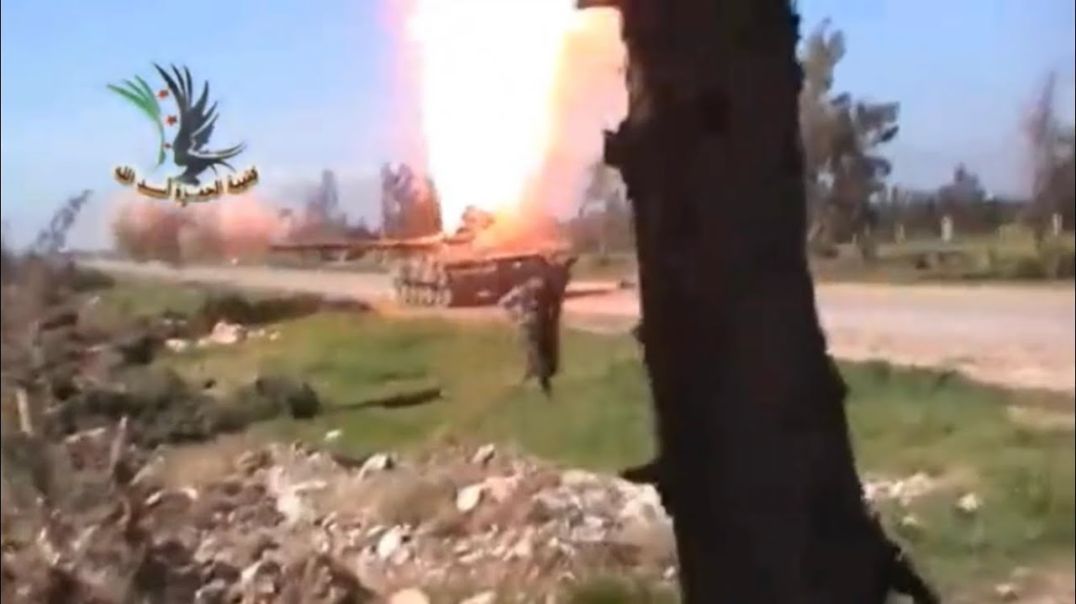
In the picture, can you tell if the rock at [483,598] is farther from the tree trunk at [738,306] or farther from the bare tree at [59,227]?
the bare tree at [59,227]

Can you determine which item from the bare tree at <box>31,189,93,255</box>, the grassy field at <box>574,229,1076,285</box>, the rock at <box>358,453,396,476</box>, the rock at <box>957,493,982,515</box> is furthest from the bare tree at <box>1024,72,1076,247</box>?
the bare tree at <box>31,189,93,255</box>

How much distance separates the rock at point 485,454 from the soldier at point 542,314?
0.04 m

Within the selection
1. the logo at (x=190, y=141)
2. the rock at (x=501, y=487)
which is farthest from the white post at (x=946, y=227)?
the logo at (x=190, y=141)

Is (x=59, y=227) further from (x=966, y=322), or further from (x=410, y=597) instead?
(x=966, y=322)

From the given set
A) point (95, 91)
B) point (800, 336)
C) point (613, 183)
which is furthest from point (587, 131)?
point (95, 91)

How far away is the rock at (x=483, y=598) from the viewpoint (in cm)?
80

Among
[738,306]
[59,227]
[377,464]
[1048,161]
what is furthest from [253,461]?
[1048,161]

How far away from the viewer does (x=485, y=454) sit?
82 cm

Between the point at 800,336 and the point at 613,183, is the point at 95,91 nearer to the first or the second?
the point at 613,183

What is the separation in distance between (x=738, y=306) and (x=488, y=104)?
19 cm

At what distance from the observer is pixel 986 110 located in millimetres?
825

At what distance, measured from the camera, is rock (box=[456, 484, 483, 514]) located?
81 centimetres

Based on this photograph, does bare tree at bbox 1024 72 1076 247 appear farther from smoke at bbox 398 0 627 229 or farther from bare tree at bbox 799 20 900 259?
smoke at bbox 398 0 627 229

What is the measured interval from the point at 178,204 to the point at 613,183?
231 mm
